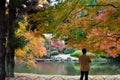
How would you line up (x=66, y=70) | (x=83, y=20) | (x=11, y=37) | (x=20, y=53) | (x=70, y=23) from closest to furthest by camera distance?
(x=70, y=23)
(x=83, y=20)
(x=11, y=37)
(x=20, y=53)
(x=66, y=70)

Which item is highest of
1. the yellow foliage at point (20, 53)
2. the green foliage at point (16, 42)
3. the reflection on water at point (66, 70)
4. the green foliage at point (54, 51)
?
the green foliage at point (16, 42)

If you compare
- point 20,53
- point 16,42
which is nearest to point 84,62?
point 16,42

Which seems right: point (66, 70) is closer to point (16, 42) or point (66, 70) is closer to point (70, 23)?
point (16, 42)

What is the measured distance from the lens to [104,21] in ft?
22.6

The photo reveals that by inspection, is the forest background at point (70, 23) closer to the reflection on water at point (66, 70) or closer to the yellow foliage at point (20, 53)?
the yellow foliage at point (20, 53)

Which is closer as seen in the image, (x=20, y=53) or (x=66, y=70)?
(x=20, y=53)

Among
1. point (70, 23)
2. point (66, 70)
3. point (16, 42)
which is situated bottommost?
point (66, 70)

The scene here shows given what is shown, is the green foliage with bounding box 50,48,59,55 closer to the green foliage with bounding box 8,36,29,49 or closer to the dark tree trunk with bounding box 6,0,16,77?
the green foliage with bounding box 8,36,29,49

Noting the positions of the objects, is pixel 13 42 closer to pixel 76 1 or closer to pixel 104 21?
pixel 104 21

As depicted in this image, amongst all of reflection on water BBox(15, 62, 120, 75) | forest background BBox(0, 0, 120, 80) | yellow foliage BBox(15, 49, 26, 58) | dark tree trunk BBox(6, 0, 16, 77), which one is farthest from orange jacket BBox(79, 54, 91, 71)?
reflection on water BBox(15, 62, 120, 75)

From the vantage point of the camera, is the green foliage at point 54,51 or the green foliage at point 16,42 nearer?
the green foliage at point 16,42

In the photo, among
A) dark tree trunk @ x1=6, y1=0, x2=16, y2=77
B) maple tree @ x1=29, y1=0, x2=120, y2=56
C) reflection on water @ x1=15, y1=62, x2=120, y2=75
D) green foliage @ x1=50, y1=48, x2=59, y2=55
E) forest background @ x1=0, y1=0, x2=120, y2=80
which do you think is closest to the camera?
maple tree @ x1=29, y1=0, x2=120, y2=56

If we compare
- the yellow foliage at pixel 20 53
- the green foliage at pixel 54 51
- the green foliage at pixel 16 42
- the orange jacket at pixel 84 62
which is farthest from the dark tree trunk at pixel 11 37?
the green foliage at pixel 54 51

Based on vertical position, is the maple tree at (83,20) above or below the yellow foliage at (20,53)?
above
